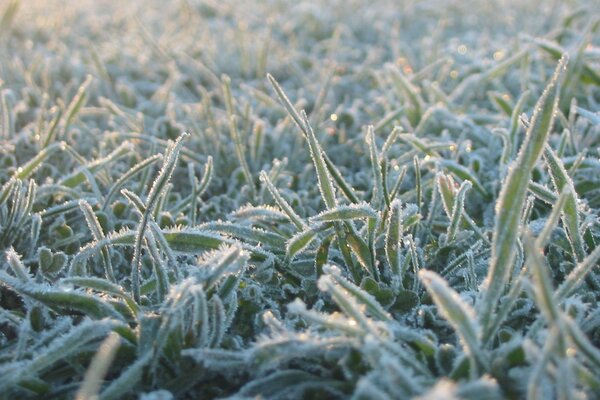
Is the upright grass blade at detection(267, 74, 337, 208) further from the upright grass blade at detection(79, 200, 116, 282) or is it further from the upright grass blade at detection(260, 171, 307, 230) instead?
the upright grass blade at detection(79, 200, 116, 282)

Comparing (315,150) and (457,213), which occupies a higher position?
(315,150)

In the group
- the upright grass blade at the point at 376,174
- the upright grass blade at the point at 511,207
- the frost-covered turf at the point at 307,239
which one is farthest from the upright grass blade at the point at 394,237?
the upright grass blade at the point at 511,207

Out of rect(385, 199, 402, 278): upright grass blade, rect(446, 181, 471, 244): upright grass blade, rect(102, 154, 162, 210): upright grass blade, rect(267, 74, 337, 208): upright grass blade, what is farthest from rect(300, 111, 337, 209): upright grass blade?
rect(102, 154, 162, 210): upright grass blade

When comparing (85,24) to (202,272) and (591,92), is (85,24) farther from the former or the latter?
(202,272)

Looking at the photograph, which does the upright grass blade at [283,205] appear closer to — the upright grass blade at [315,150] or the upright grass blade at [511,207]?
the upright grass blade at [315,150]

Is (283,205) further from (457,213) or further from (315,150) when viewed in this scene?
(457,213)

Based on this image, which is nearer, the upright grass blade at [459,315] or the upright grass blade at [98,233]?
the upright grass blade at [459,315]

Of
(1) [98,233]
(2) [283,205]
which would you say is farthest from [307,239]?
(1) [98,233]

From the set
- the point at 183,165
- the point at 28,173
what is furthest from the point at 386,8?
the point at 28,173
